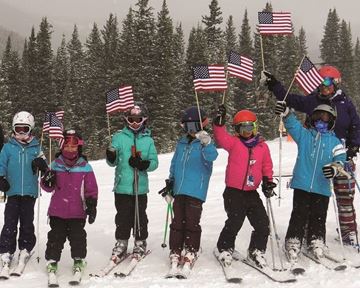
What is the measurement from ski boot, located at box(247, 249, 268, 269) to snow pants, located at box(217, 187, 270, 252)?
0.05 m

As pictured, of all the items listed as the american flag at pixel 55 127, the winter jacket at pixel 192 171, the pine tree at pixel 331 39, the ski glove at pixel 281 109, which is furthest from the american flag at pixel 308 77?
the pine tree at pixel 331 39

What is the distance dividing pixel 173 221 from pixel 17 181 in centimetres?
214

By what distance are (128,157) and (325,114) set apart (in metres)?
2.74

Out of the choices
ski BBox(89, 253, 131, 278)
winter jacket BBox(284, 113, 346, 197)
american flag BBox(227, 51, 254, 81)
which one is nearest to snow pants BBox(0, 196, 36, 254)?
ski BBox(89, 253, 131, 278)

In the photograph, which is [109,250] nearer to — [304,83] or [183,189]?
[183,189]

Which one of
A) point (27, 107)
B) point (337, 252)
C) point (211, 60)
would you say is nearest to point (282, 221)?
point (337, 252)

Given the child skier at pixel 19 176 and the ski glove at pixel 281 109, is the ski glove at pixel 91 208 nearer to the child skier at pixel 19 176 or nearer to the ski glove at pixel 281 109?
the child skier at pixel 19 176

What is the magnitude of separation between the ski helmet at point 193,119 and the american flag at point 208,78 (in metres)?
0.92

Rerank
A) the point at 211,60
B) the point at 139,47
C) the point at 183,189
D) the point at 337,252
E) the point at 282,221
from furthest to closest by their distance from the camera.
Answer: the point at 211,60 < the point at 139,47 < the point at 282,221 < the point at 337,252 < the point at 183,189

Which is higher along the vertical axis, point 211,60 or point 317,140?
point 211,60

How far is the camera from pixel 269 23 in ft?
28.6

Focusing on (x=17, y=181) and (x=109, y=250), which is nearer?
(x=17, y=181)

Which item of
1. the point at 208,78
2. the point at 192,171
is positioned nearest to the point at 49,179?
the point at 192,171

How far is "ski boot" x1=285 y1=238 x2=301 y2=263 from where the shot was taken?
238 inches
